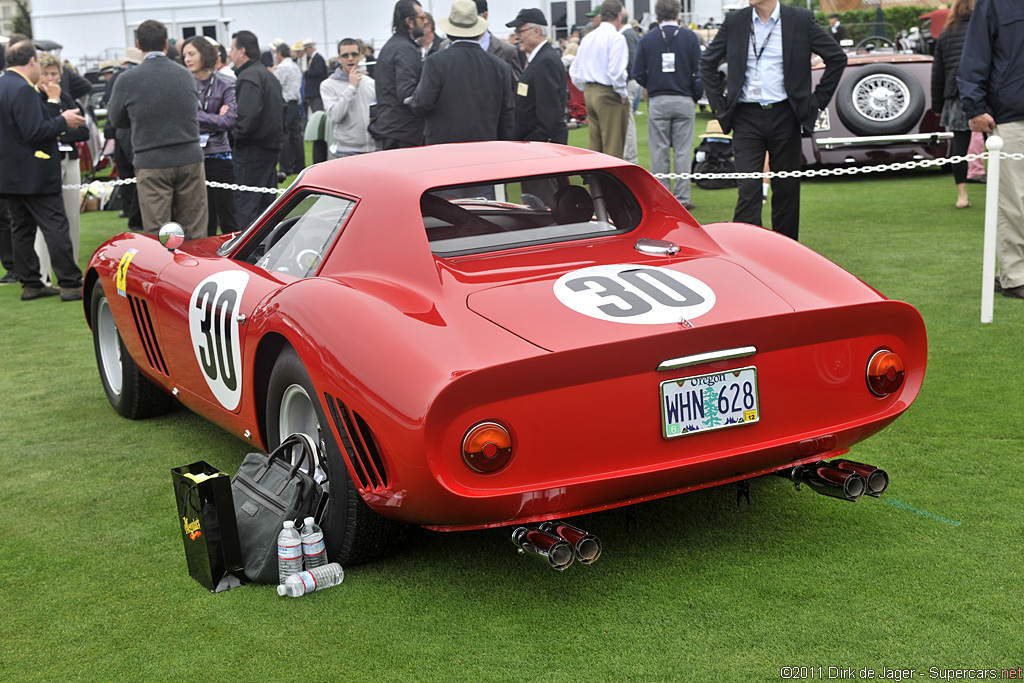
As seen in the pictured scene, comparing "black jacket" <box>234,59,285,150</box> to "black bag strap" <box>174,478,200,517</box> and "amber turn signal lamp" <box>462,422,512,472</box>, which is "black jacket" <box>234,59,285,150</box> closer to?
"black bag strap" <box>174,478,200,517</box>

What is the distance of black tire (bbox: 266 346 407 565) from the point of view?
10.2ft

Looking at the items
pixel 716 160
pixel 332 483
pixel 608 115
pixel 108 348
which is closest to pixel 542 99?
pixel 608 115

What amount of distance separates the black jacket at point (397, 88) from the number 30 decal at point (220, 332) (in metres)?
4.59

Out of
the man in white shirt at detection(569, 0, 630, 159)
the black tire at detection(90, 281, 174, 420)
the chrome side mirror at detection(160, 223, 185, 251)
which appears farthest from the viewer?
the man in white shirt at detection(569, 0, 630, 159)

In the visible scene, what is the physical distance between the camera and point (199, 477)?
315 cm

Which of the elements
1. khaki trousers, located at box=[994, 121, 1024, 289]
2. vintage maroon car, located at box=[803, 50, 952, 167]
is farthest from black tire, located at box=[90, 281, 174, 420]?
vintage maroon car, located at box=[803, 50, 952, 167]

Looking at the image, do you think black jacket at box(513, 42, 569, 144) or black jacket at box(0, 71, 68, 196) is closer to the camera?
black jacket at box(0, 71, 68, 196)

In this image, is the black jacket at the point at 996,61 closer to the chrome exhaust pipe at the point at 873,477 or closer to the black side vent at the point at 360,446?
the chrome exhaust pipe at the point at 873,477

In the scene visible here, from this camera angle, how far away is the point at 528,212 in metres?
4.06

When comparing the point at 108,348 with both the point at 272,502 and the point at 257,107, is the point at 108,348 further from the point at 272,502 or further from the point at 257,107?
the point at 257,107

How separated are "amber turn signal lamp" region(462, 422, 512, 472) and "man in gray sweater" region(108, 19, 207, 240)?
6029 millimetres

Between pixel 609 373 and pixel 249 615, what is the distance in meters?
1.24

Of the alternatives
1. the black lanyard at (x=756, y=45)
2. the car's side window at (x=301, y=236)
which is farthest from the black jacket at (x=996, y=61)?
the car's side window at (x=301, y=236)

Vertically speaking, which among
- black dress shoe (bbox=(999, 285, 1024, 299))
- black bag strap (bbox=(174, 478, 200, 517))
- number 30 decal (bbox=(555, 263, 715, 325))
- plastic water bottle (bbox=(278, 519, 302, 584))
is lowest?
black dress shoe (bbox=(999, 285, 1024, 299))
